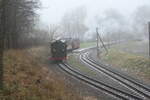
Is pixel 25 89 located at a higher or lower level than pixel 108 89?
higher

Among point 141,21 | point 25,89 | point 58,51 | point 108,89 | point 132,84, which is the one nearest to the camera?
point 25,89

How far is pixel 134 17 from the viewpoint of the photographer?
7725 cm

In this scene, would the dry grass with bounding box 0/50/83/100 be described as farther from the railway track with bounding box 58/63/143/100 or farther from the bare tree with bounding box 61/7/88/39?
the bare tree with bounding box 61/7/88/39

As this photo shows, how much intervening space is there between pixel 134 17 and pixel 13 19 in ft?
202

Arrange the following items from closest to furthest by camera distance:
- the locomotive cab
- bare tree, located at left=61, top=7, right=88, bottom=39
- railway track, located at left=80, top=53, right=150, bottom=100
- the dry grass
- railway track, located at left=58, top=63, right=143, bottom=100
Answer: the dry grass, railway track, located at left=58, top=63, right=143, bottom=100, railway track, located at left=80, top=53, right=150, bottom=100, the locomotive cab, bare tree, located at left=61, top=7, right=88, bottom=39

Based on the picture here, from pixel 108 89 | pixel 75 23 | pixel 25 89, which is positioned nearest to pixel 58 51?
pixel 108 89

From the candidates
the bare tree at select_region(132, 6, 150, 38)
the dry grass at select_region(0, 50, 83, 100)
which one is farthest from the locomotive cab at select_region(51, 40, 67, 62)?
the bare tree at select_region(132, 6, 150, 38)

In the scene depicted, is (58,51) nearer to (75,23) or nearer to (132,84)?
(132,84)

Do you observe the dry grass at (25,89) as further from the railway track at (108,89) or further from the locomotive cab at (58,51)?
the locomotive cab at (58,51)

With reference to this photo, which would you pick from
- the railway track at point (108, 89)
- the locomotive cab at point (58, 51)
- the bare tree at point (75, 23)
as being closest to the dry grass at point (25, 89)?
the railway track at point (108, 89)

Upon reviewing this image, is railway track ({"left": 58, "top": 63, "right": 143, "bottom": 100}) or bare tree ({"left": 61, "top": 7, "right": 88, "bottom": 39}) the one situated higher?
bare tree ({"left": 61, "top": 7, "right": 88, "bottom": 39})

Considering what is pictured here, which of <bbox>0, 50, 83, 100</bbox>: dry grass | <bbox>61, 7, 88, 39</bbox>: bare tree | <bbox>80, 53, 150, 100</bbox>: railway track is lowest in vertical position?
<bbox>80, 53, 150, 100</bbox>: railway track

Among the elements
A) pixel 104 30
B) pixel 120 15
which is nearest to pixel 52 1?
pixel 120 15

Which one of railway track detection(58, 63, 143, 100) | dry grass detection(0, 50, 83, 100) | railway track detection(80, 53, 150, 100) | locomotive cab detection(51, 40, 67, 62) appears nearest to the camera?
dry grass detection(0, 50, 83, 100)
